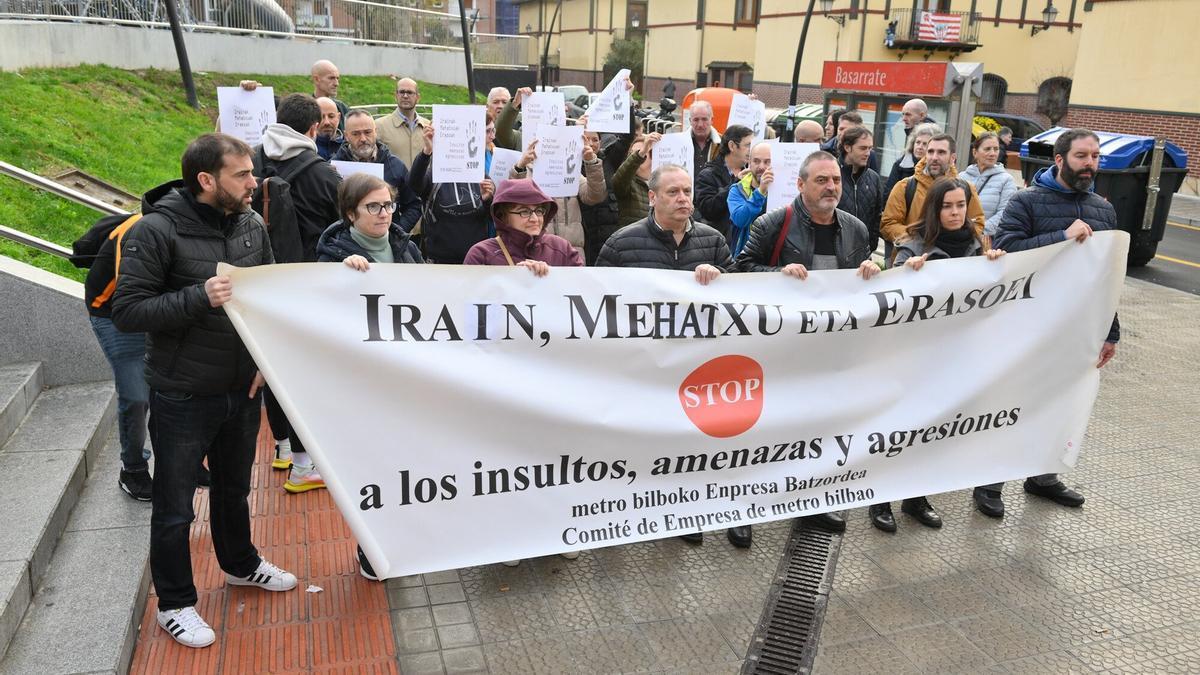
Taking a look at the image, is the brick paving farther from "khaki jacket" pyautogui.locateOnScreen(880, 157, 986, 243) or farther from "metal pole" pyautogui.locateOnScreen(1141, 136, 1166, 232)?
"metal pole" pyautogui.locateOnScreen(1141, 136, 1166, 232)

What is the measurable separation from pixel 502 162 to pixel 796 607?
11.2 feet

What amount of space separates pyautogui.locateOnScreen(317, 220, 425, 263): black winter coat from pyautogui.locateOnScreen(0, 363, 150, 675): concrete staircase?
148 centimetres

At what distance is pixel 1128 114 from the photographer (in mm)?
23531

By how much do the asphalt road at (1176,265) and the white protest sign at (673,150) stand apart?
7780 millimetres

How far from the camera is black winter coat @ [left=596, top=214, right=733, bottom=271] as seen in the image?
4445 mm

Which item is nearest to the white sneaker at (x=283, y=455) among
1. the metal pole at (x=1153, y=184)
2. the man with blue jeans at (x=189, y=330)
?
the man with blue jeans at (x=189, y=330)

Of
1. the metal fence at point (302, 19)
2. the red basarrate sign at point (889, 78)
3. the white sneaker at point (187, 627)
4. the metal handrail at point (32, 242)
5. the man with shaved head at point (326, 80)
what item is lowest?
the white sneaker at point (187, 627)

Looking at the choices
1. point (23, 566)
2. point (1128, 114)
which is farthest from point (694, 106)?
point (1128, 114)

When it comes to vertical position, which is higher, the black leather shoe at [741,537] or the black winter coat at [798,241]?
the black winter coat at [798,241]

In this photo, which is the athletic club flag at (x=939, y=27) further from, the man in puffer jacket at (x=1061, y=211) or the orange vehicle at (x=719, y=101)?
the man in puffer jacket at (x=1061, y=211)

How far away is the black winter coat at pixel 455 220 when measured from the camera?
5.71 meters

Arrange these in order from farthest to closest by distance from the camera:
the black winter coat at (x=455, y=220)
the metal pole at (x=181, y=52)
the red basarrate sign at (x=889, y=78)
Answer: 1. the red basarrate sign at (x=889, y=78)
2. the metal pole at (x=181, y=52)
3. the black winter coat at (x=455, y=220)

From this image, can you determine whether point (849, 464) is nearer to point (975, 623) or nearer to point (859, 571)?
point (859, 571)

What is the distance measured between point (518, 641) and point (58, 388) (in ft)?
11.3
